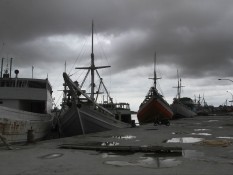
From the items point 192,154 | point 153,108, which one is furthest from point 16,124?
point 153,108

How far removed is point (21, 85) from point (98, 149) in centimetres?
1490

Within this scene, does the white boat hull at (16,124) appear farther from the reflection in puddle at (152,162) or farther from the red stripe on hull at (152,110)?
the red stripe on hull at (152,110)

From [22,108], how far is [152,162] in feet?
56.4

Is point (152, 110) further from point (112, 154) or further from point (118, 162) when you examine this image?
point (118, 162)

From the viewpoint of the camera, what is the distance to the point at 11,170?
28.0 feet

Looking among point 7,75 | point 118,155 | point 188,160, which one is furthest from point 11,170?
point 7,75

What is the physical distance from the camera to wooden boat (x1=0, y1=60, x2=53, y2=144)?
17516 mm

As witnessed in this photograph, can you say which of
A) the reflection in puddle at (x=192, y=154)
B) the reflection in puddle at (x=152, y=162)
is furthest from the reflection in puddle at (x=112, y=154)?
the reflection in puddle at (x=192, y=154)

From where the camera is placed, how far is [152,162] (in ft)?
30.9

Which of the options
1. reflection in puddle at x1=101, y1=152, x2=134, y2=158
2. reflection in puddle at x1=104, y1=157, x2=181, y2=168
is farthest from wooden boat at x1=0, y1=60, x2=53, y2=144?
reflection in puddle at x1=104, y1=157, x2=181, y2=168

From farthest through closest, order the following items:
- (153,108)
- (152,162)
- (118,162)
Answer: (153,108) < (118,162) < (152,162)

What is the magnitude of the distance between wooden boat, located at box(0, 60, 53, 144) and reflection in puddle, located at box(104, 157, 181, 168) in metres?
7.60

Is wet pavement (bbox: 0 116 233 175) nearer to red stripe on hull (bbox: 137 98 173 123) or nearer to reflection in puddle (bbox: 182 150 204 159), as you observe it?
reflection in puddle (bbox: 182 150 204 159)

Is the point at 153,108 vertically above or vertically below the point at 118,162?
above
